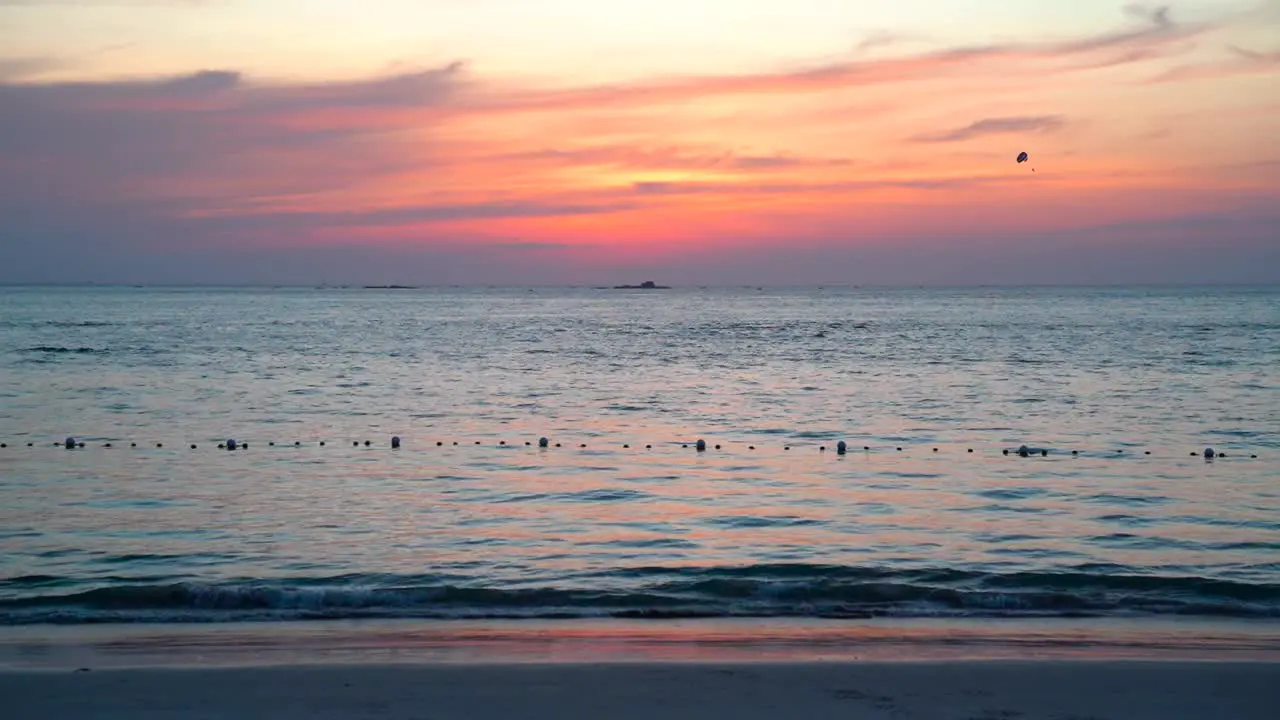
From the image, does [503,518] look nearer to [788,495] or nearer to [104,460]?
[788,495]

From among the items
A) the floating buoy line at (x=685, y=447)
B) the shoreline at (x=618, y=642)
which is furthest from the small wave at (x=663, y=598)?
the floating buoy line at (x=685, y=447)

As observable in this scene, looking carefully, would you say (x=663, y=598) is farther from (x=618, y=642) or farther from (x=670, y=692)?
(x=670, y=692)

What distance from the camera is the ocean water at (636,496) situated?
42.0 ft

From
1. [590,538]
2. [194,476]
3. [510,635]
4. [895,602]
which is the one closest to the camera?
[510,635]

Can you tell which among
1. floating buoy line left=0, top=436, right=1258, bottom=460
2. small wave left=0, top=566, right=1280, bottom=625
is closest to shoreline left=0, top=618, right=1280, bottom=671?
small wave left=0, top=566, right=1280, bottom=625

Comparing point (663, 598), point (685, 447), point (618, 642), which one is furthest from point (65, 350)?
point (618, 642)

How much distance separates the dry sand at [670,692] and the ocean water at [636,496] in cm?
235

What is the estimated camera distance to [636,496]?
18719 millimetres

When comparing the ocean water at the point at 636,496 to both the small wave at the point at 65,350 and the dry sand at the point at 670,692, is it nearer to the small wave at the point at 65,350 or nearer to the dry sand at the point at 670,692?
the dry sand at the point at 670,692

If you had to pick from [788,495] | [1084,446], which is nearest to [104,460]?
[788,495]

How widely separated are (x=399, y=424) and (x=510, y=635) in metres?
17.7

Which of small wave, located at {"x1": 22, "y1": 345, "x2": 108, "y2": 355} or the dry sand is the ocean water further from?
small wave, located at {"x1": 22, "y1": 345, "x2": 108, "y2": 355}

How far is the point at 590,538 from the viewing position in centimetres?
1562

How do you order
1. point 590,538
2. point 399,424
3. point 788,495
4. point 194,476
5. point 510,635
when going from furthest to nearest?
point 399,424
point 194,476
point 788,495
point 590,538
point 510,635
